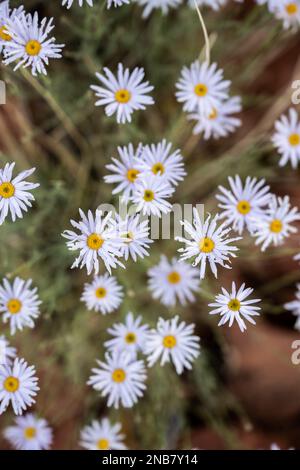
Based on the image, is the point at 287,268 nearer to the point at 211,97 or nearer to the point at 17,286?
the point at 211,97

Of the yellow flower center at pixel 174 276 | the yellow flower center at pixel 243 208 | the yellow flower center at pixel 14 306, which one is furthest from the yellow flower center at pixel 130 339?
the yellow flower center at pixel 243 208

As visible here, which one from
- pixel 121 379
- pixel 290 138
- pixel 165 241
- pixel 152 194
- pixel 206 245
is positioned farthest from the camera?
pixel 165 241

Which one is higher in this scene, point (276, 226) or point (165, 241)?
point (165, 241)

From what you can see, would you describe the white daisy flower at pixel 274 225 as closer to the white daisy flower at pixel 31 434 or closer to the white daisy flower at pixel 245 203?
the white daisy flower at pixel 245 203

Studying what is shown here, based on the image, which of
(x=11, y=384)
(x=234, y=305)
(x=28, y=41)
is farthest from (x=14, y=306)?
(x=28, y=41)

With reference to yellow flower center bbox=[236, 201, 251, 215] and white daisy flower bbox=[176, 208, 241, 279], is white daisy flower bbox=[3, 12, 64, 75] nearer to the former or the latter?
white daisy flower bbox=[176, 208, 241, 279]

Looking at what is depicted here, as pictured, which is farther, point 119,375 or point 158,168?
point 119,375

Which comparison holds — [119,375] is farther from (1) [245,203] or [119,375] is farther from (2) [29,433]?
(1) [245,203]
